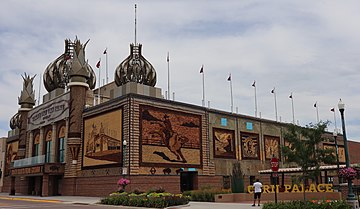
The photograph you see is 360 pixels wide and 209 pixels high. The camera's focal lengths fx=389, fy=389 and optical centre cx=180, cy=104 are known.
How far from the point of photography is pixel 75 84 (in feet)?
150

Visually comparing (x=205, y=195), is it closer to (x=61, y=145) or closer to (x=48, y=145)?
(x=61, y=145)

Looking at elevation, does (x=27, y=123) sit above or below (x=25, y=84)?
below

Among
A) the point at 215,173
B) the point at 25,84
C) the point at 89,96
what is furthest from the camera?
the point at 25,84

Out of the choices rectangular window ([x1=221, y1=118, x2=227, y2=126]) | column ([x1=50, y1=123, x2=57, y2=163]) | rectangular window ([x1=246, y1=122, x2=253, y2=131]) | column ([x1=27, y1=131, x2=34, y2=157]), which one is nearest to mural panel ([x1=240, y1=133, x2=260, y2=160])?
rectangular window ([x1=246, y1=122, x2=253, y2=131])

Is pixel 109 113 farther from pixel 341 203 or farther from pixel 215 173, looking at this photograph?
pixel 341 203

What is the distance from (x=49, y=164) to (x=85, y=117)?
22.2ft

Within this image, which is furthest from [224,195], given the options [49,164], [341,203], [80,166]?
[49,164]

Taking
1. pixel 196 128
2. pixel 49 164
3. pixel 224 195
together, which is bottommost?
pixel 224 195

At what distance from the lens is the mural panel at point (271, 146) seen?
2109 inches

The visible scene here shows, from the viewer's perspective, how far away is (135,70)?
47656 mm

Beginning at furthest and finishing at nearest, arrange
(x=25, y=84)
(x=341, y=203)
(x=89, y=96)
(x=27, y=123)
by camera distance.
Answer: (x=25, y=84)
(x=27, y=123)
(x=89, y=96)
(x=341, y=203)

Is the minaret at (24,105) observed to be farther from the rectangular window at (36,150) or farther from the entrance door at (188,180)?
the entrance door at (188,180)

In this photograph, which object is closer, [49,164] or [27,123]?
[49,164]

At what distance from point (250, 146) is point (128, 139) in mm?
19871
